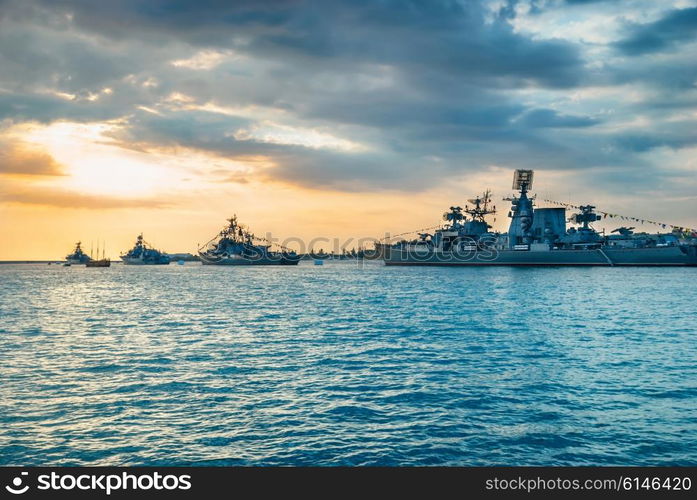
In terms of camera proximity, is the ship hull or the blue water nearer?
the blue water

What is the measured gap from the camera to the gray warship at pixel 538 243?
477 feet

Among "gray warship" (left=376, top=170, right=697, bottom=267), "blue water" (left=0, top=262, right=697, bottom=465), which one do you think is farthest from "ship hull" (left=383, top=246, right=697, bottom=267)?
"blue water" (left=0, top=262, right=697, bottom=465)

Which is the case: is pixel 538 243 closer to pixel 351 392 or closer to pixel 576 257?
pixel 576 257

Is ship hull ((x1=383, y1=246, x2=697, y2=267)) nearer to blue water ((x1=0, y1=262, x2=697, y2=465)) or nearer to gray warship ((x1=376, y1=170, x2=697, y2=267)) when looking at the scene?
gray warship ((x1=376, y1=170, x2=697, y2=267))

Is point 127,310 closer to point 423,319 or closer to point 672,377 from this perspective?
point 423,319

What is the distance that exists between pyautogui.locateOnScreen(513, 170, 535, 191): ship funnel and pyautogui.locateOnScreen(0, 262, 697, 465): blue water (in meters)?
129

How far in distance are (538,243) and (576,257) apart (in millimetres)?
11421

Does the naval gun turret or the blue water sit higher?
the naval gun turret

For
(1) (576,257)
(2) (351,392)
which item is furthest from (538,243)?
(2) (351,392)

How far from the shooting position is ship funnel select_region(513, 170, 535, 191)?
163 m

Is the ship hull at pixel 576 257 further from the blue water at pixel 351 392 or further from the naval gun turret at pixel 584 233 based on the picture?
the blue water at pixel 351 392

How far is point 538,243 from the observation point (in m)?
155

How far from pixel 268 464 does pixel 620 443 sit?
31.5 ft
